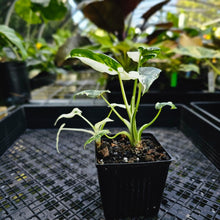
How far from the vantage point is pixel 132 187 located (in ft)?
1.61

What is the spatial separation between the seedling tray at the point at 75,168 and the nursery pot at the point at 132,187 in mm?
49

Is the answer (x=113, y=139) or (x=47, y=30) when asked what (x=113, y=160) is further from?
(x=47, y=30)

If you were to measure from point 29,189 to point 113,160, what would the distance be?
1.00 ft

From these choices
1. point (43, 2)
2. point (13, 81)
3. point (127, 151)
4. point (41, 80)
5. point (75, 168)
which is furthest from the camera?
point (41, 80)

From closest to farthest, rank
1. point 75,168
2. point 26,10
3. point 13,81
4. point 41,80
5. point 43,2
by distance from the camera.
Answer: point 75,168 → point 13,81 → point 43,2 → point 26,10 → point 41,80

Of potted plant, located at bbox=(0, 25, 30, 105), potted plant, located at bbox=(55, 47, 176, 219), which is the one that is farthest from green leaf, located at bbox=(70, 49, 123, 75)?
potted plant, located at bbox=(0, 25, 30, 105)

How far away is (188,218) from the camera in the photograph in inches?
19.8

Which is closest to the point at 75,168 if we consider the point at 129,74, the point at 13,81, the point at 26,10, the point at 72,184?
the point at 72,184

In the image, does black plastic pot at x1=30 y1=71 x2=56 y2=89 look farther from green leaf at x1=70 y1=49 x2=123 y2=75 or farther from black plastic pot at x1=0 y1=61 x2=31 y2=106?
green leaf at x1=70 y1=49 x2=123 y2=75

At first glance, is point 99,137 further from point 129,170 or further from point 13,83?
point 13,83

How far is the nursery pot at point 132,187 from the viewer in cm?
47

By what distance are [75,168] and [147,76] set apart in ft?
Result: 1.52

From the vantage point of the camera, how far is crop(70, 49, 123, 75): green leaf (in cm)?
46

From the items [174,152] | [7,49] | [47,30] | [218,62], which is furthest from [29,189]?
[47,30]
